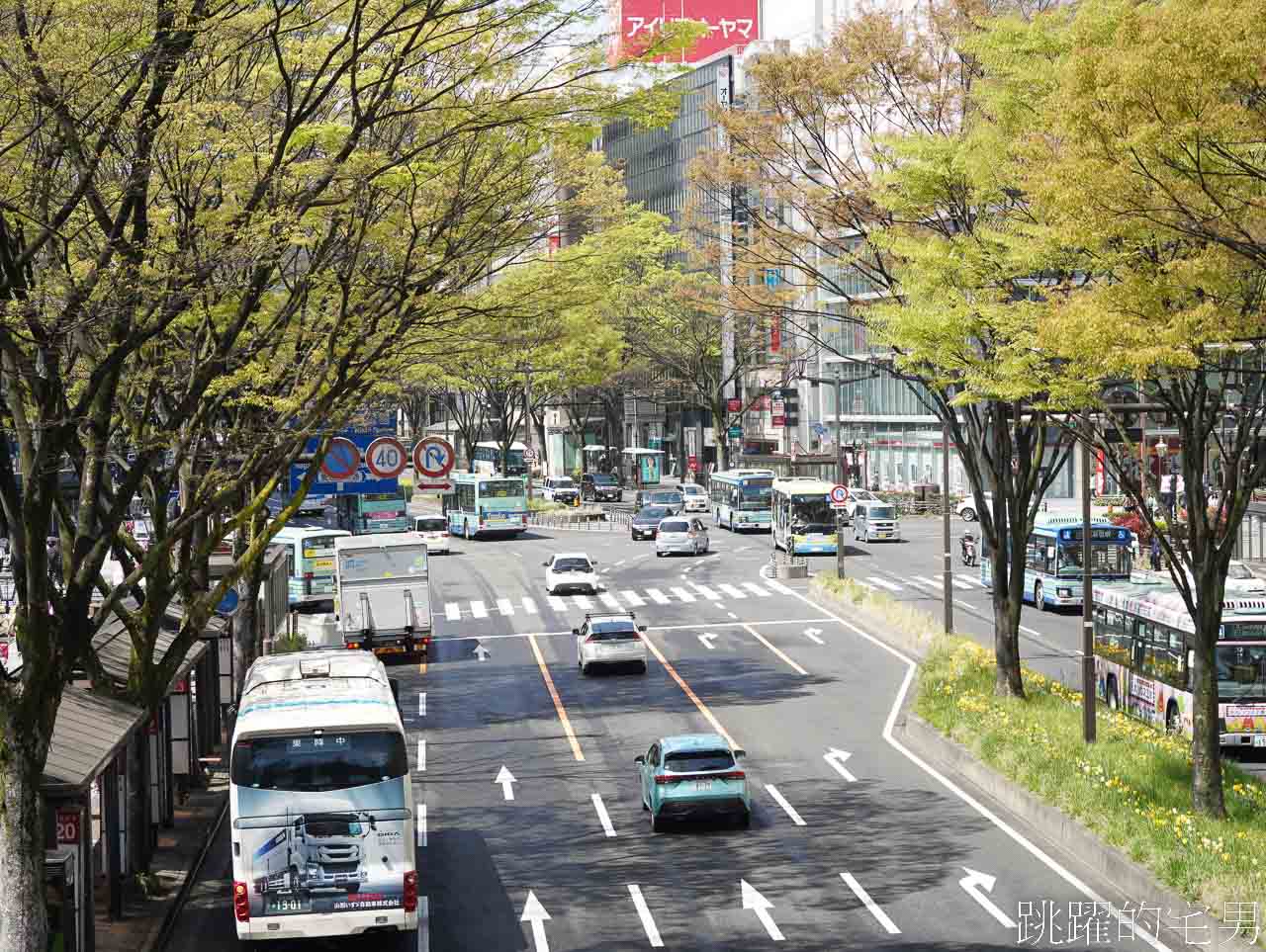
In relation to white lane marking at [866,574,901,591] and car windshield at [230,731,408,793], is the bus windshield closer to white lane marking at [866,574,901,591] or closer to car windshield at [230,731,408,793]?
white lane marking at [866,574,901,591]

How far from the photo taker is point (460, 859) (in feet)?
77.4

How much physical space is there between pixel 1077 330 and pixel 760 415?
104 metres

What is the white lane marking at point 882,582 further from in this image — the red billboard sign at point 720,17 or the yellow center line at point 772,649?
the red billboard sign at point 720,17

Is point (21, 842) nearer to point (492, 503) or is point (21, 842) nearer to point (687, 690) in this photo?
point (687, 690)

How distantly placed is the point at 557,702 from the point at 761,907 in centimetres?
1685

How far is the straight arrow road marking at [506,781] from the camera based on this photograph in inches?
1102

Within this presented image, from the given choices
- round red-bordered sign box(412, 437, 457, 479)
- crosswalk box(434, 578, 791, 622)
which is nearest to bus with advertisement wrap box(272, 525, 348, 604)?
crosswalk box(434, 578, 791, 622)

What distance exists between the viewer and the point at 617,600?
183ft

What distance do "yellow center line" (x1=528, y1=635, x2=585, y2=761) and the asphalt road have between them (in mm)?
101

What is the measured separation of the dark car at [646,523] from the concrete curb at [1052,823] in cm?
4490

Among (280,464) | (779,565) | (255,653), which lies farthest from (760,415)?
(280,464)

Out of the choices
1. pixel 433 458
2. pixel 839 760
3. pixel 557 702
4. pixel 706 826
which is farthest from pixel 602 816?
pixel 557 702

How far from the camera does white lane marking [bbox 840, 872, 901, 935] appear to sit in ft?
63.2

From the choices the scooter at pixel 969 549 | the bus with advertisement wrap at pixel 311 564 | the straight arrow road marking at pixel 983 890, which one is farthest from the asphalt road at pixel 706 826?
the scooter at pixel 969 549
